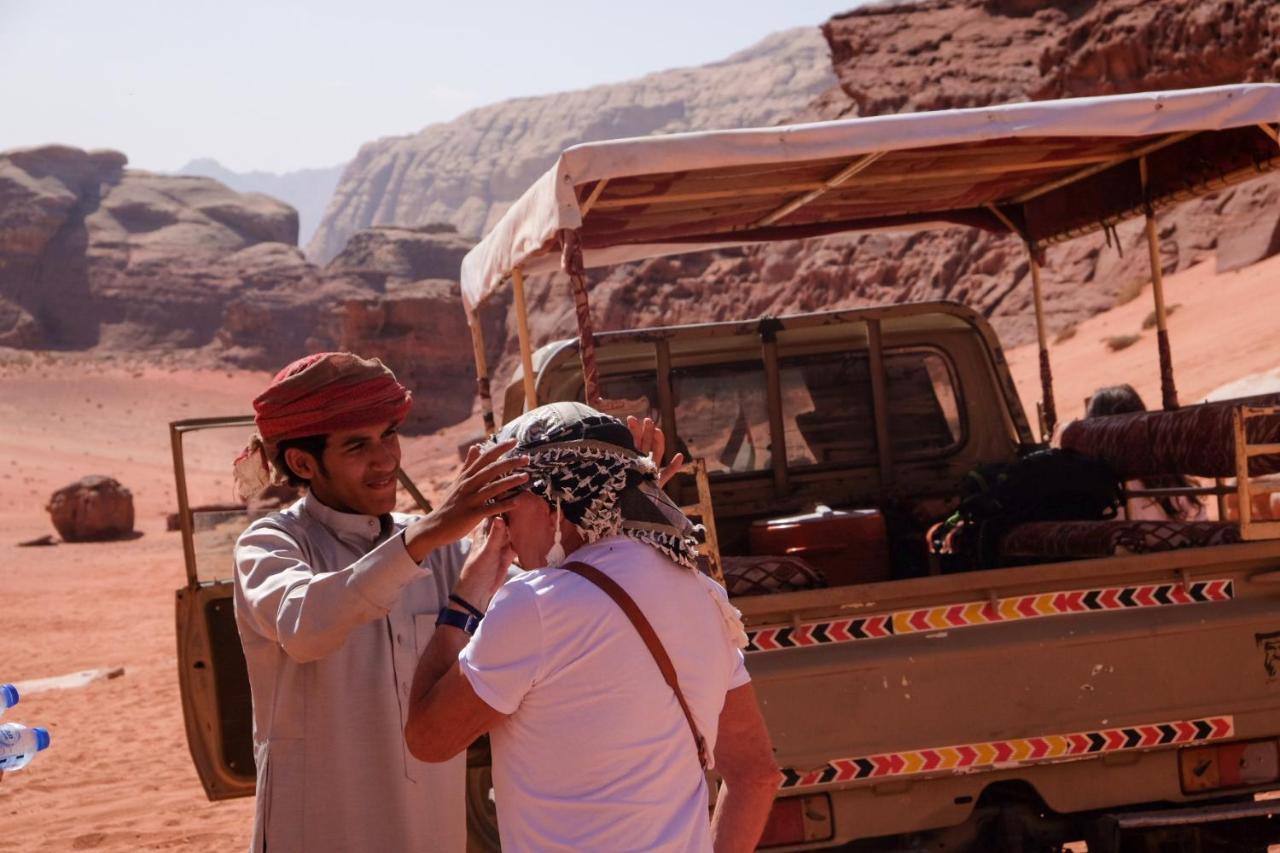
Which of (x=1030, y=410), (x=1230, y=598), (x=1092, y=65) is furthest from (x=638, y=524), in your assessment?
(x=1092, y=65)

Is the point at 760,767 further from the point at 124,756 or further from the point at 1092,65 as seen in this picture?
the point at 1092,65

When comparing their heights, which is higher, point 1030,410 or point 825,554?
point 825,554

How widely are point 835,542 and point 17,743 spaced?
112 inches

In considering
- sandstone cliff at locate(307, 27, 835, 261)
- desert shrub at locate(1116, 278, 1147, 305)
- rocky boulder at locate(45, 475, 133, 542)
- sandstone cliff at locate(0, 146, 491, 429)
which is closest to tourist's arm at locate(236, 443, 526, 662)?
desert shrub at locate(1116, 278, 1147, 305)

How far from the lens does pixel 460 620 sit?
2.25m

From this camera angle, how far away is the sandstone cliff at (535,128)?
460 feet

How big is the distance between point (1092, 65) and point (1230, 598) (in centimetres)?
2618

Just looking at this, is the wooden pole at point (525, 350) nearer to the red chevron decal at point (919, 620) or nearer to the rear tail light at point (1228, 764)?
the red chevron decal at point (919, 620)

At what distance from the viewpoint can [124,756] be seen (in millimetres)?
9555

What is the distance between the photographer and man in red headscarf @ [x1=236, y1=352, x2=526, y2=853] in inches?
88.5

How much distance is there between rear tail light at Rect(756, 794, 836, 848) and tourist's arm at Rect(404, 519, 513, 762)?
1987 millimetres

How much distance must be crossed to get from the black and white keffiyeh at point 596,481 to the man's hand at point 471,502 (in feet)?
0.18

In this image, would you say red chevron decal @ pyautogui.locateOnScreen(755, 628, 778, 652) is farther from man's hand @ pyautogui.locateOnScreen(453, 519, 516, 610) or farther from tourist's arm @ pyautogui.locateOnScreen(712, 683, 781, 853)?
man's hand @ pyautogui.locateOnScreen(453, 519, 516, 610)

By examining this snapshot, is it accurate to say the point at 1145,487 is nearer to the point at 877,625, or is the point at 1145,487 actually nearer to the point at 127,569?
the point at 877,625
